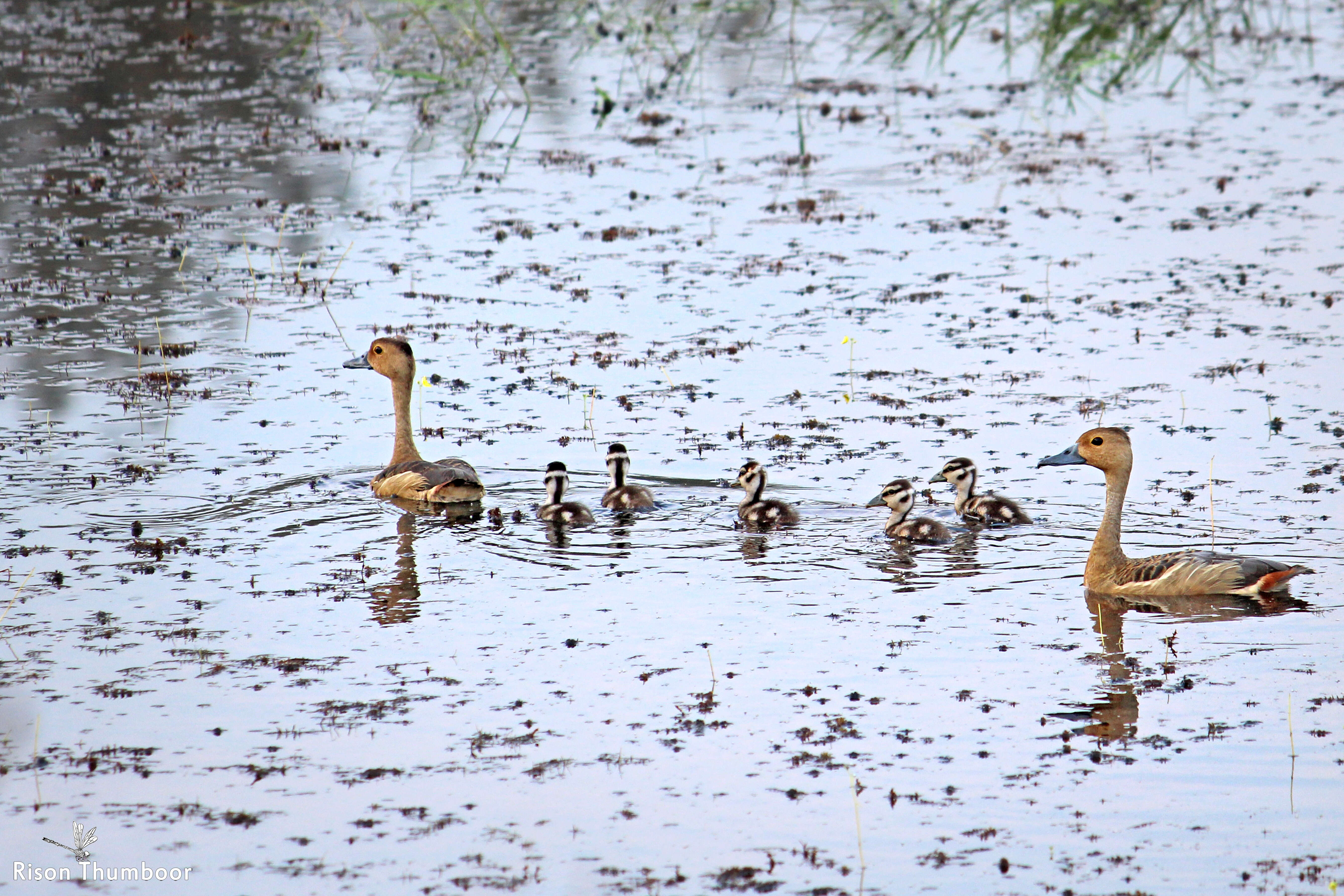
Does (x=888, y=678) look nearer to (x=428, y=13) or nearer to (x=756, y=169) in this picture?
(x=756, y=169)

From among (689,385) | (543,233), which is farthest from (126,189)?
(689,385)

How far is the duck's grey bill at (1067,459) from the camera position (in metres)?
11.3

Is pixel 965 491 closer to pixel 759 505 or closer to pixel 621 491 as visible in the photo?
pixel 759 505

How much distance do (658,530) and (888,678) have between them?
310 centimetres

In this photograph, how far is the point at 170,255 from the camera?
1917 centimetres

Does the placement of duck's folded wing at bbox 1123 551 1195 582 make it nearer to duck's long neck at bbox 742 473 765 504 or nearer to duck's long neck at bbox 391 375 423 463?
duck's long neck at bbox 742 473 765 504

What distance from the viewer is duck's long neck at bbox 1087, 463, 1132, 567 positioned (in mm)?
10758

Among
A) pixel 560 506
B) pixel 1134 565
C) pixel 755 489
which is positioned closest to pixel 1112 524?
pixel 1134 565

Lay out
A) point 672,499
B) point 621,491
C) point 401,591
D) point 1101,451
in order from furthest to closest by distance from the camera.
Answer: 1. point 672,499
2. point 621,491
3. point 1101,451
4. point 401,591

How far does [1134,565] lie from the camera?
1060 cm

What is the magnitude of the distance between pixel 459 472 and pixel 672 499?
1.61 metres

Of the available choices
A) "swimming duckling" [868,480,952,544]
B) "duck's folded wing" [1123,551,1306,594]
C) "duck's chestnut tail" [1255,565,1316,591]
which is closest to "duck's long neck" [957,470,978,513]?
"swimming duckling" [868,480,952,544]

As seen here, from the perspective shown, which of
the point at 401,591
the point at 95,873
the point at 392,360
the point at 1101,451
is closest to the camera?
the point at 95,873

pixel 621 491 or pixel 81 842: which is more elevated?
pixel 621 491
